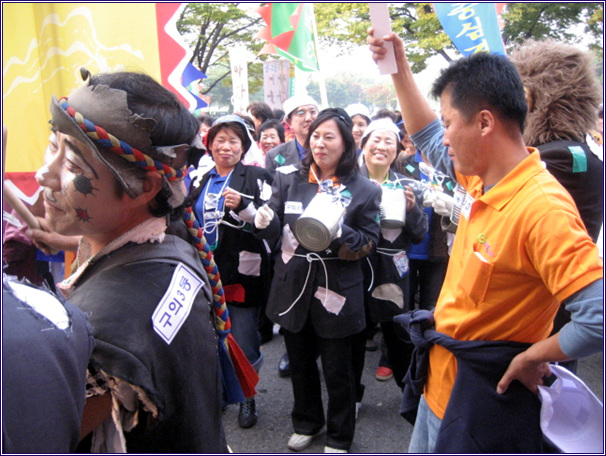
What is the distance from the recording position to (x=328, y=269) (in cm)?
302

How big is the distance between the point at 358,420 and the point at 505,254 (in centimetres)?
243

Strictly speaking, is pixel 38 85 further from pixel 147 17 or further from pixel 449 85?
pixel 449 85

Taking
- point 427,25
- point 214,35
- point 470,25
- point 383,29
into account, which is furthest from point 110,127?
point 214,35

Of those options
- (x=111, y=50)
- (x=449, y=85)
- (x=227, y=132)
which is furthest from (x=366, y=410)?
(x=111, y=50)

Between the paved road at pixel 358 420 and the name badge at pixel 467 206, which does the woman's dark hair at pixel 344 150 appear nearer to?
the name badge at pixel 467 206

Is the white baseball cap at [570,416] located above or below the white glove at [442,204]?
below

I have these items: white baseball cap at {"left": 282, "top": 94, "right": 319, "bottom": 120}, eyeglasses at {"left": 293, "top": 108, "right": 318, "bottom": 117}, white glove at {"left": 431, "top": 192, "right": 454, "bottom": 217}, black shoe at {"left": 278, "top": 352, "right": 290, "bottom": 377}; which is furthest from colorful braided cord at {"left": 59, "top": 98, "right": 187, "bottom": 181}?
white baseball cap at {"left": 282, "top": 94, "right": 319, "bottom": 120}

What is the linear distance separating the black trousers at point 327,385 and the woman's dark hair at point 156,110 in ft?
6.37

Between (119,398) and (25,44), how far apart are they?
A: 1684 mm

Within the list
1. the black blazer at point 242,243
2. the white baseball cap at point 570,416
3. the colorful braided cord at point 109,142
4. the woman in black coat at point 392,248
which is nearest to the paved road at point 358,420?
the woman in black coat at point 392,248

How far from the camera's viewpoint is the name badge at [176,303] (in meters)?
1.17

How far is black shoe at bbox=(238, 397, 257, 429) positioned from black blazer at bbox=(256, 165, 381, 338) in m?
0.79

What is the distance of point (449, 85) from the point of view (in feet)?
5.82

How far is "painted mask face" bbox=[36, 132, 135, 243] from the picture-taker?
3.97 feet
